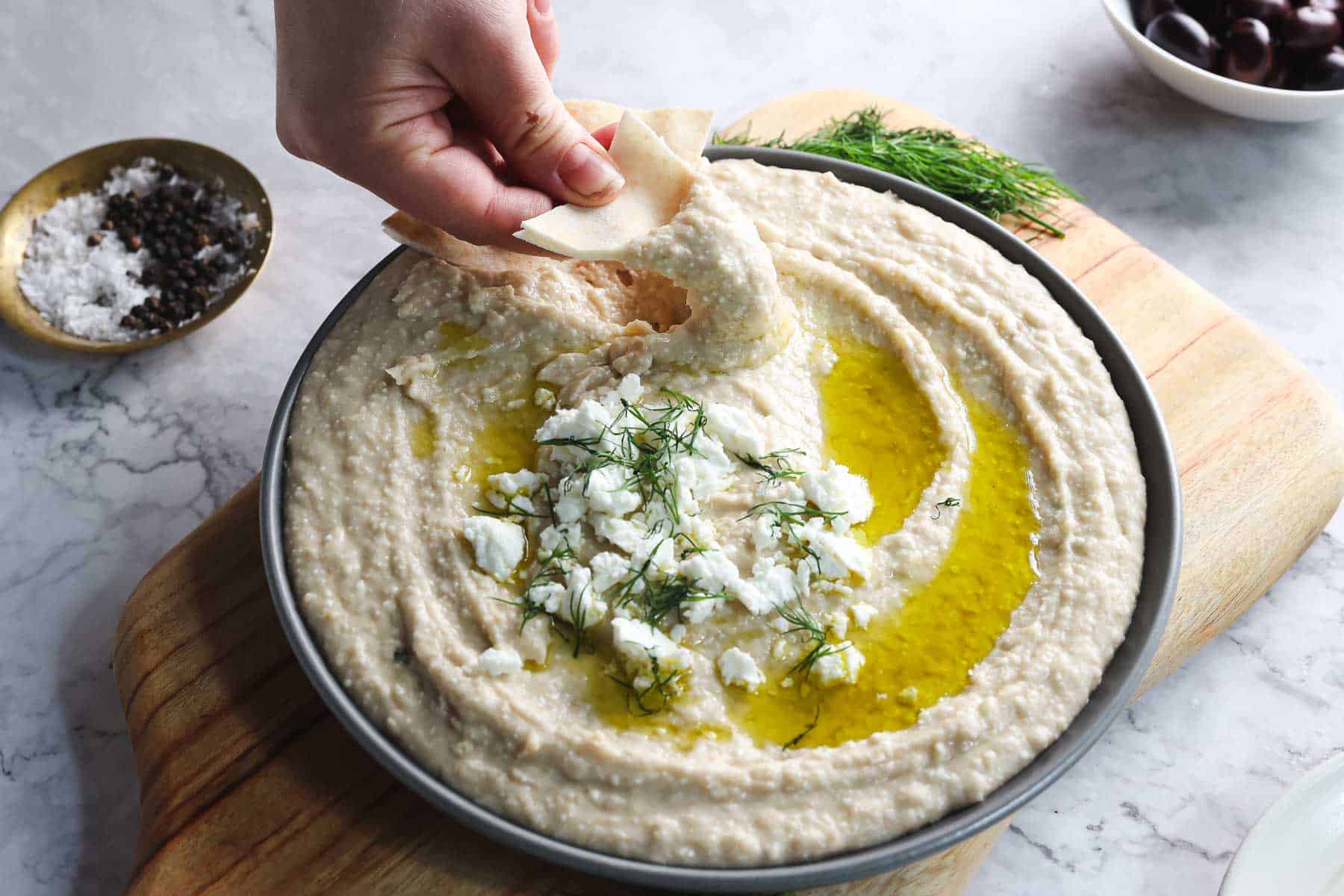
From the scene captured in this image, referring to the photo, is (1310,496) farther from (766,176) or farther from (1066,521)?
(766,176)

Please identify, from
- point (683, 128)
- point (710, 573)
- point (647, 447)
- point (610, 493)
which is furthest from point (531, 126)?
point (710, 573)

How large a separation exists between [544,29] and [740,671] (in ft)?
8.63

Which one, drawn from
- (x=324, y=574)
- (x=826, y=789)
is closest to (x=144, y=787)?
(x=324, y=574)

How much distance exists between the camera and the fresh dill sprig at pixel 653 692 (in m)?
3.44

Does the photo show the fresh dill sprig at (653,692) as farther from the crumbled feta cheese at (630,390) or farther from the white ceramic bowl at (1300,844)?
the white ceramic bowl at (1300,844)

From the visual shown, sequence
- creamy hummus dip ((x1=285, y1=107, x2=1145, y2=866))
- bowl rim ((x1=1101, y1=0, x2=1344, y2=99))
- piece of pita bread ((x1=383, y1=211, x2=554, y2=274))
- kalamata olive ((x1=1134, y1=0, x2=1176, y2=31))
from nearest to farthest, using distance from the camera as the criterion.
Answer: creamy hummus dip ((x1=285, y1=107, x2=1145, y2=866))
piece of pita bread ((x1=383, y1=211, x2=554, y2=274))
bowl rim ((x1=1101, y1=0, x2=1344, y2=99))
kalamata olive ((x1=1134, y1=0, x2=1176, y2=31))

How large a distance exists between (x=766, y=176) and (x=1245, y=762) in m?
2.87

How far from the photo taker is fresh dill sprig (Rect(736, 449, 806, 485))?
149 inches

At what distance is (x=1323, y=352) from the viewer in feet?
17.6

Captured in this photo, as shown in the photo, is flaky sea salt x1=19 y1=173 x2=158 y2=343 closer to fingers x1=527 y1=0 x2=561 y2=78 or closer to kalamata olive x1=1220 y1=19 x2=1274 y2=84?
fingers x1=527 y1=0 x2=561 y2=78

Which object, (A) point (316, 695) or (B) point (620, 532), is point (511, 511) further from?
(A) point (316, 695)

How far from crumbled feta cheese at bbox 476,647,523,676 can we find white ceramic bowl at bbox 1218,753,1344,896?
2311 mm

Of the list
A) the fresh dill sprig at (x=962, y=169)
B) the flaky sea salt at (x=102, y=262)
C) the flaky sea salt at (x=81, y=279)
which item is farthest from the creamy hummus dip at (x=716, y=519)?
the flaky sea salt at (x=81, y=279)

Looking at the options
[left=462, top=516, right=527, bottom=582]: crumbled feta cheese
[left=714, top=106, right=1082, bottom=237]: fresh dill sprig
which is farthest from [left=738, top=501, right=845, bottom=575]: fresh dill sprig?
[left=714, top=106, right=1082, bottom=237]: fresh dill sprig
